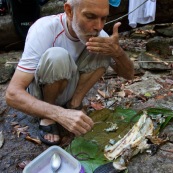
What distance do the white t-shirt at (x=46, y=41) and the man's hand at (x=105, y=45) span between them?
8.7 inches

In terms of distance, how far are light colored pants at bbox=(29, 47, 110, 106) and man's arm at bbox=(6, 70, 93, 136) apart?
4.5 inches

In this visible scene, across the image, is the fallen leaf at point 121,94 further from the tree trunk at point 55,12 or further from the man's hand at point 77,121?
the tree trunk at point 55,12

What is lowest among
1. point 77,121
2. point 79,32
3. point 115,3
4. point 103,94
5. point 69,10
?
point 103,94

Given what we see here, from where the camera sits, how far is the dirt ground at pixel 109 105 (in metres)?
1.89

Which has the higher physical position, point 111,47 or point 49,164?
point 111,47

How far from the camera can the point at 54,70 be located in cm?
196

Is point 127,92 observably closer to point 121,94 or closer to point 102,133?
point 121,94

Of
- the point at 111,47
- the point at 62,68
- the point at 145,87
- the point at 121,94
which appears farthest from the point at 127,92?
the point at 62,68

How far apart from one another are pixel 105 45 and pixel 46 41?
1.44ft

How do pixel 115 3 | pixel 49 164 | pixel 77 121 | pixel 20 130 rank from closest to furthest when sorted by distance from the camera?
1. pixel 77 121
2. pixel 49 164
3. pixel 20 130
4. pixel 115 3

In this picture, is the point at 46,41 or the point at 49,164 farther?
the point at 46,41

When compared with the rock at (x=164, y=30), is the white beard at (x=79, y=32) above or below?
above

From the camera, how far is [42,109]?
1.82m

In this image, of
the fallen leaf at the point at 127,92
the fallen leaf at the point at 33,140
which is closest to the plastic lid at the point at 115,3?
the fallen leaf at the point at 127,92
